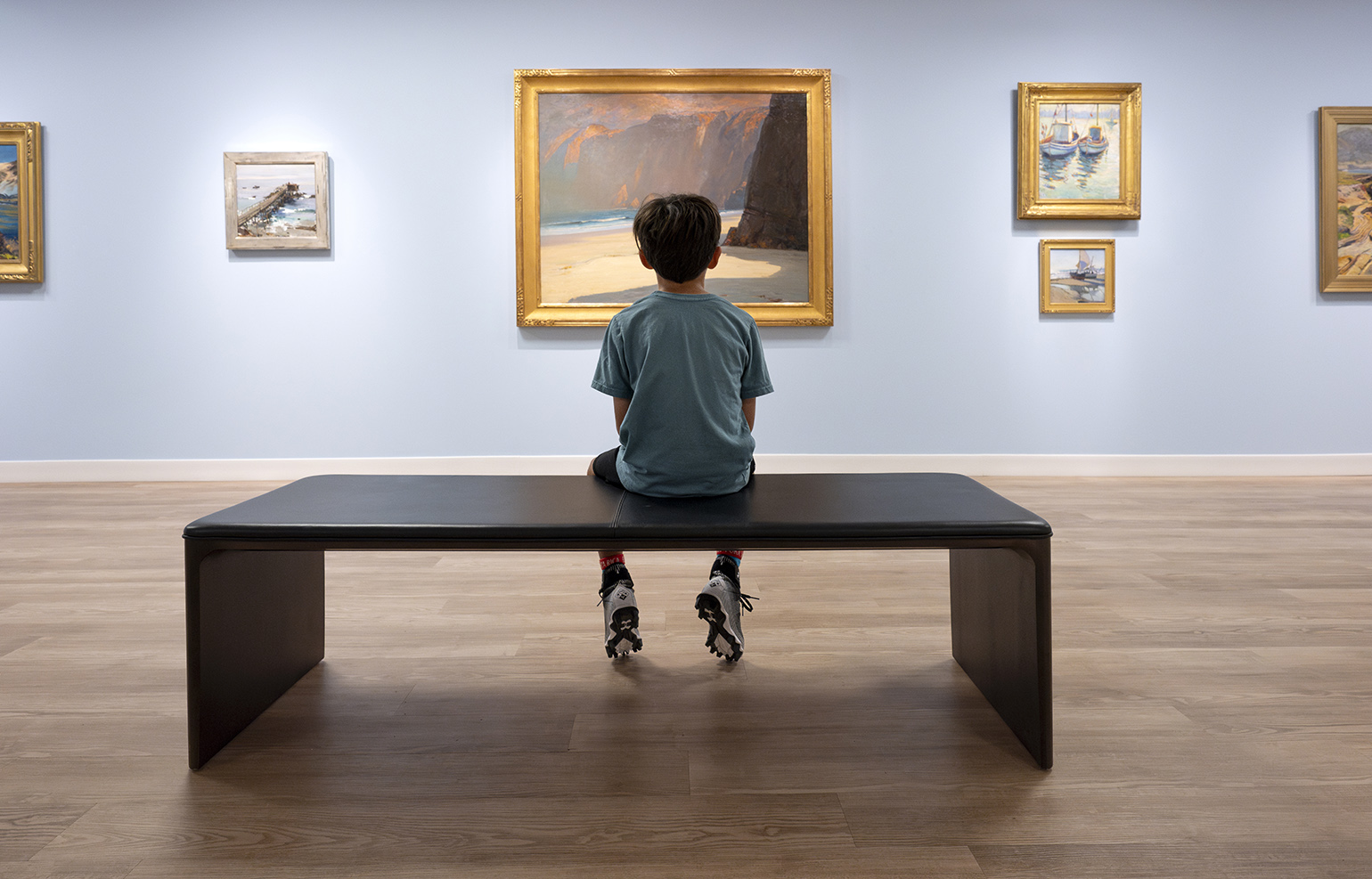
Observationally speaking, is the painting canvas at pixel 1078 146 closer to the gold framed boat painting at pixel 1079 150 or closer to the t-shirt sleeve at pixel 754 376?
the gold framed boat painting at pixel 1079 150

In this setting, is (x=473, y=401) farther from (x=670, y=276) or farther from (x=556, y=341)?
(x=670, y=276)

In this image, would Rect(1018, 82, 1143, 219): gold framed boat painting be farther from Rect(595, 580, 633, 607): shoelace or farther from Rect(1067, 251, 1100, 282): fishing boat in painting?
Rect(595, 580, 633, 607): shoelace

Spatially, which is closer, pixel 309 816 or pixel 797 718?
pixel 309 816

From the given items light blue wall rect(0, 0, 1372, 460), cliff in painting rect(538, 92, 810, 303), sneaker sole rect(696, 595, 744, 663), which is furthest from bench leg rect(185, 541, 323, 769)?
cliff in painting rect(538, 92, 810, 303)

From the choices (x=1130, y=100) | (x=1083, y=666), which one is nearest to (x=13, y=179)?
(x=1083, y=666)

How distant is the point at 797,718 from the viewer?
1637 mm

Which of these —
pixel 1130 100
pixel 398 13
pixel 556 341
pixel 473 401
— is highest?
pixel 398 13

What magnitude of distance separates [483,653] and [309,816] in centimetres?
75

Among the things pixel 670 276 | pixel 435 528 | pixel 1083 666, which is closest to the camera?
pixel 435 528

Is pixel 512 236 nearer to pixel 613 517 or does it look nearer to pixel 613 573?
pixel 613 573

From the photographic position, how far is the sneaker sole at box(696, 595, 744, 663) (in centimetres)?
186

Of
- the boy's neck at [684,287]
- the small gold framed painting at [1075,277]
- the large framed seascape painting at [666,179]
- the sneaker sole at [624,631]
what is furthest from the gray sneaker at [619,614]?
the small gold framed painting at [1075,277]

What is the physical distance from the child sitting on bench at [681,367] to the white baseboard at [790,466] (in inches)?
122

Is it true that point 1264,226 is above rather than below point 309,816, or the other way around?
above
